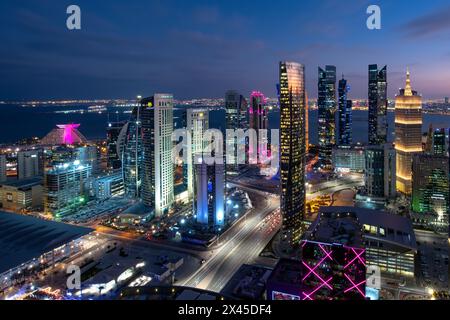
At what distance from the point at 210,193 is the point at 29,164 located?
18377 mm

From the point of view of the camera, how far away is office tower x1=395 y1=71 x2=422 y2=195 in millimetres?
28094

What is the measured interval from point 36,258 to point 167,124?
1155 cm

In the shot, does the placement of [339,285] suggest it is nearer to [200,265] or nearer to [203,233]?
[200,265]

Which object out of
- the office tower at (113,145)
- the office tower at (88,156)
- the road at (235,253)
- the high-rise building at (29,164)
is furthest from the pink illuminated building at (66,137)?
the road at (235,253)

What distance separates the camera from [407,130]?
93.7ft

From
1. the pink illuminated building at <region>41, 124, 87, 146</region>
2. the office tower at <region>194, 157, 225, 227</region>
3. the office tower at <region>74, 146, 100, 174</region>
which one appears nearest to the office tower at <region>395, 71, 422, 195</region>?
the office tower at <region>194, 157, 225, 227</region>

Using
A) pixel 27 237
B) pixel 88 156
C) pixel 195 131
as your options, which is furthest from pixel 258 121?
pixel 27 237

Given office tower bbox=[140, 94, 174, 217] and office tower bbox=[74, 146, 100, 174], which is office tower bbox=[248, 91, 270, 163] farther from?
office tower bbox=[140, 94, 174, 217]

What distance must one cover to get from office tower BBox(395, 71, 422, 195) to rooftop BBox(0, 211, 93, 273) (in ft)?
76.0

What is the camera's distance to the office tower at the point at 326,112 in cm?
3806

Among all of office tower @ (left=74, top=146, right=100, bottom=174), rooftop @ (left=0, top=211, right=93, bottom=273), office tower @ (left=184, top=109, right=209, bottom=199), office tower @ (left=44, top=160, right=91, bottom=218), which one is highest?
office tower @ (left=184, top=109, right=209, bottom=199)

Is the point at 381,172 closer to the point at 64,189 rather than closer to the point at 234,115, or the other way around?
the point at 234,115

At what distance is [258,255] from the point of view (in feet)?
53.4
